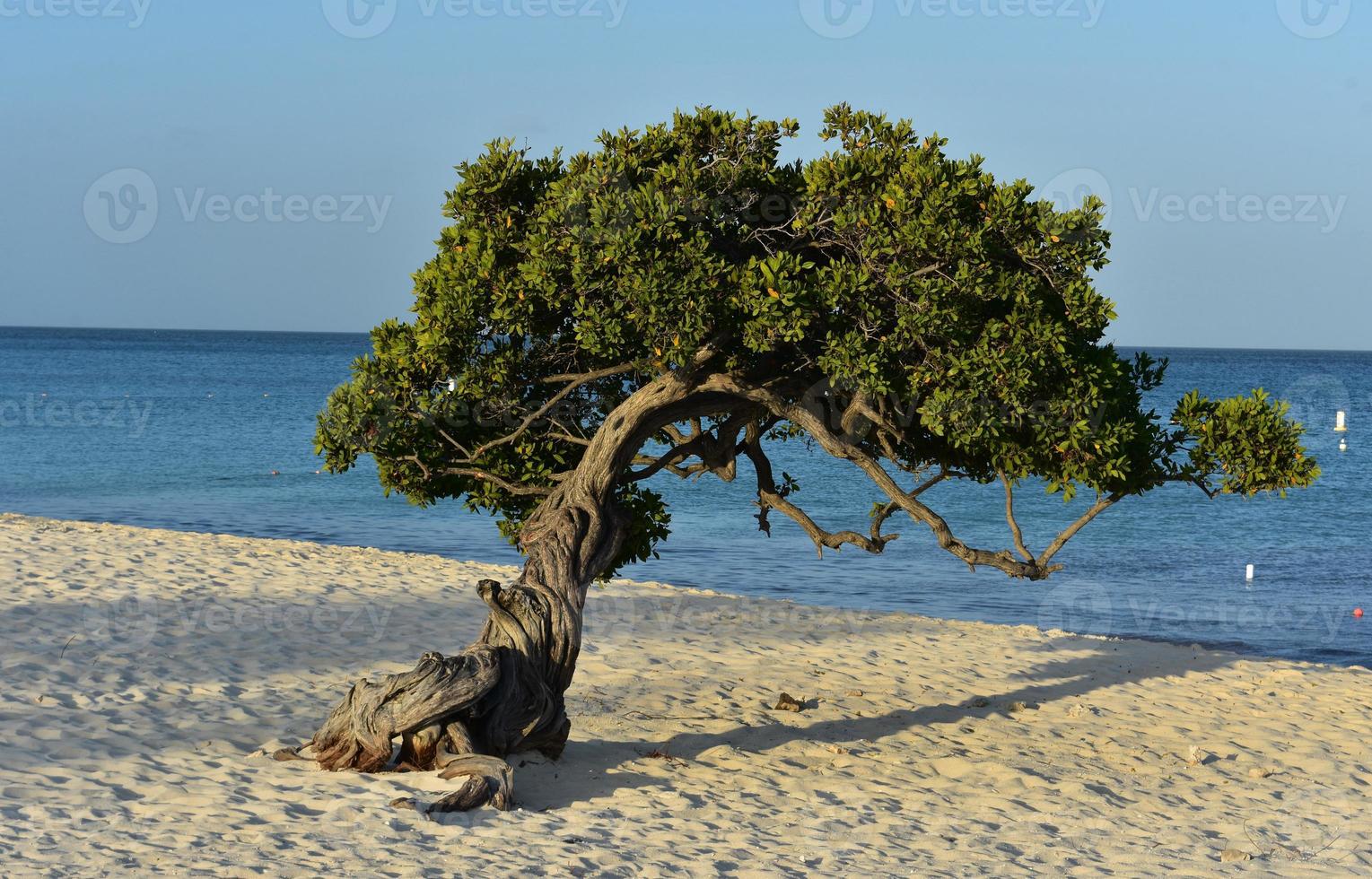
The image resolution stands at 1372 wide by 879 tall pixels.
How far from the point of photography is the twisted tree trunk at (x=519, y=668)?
9.87 meters

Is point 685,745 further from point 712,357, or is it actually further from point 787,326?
point 787,326

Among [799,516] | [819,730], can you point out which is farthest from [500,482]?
[819,730]

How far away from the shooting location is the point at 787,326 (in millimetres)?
9250

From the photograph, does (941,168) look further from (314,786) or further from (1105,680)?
(1105,680)

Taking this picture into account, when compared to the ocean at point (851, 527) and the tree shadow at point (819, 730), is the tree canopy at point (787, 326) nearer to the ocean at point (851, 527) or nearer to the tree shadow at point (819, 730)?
the tree shadow at point (819, 730)

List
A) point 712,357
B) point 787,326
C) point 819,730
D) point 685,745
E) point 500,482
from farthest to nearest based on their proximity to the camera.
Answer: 1. point 819,730
2. point 685,745
3. point 500,482
4. point 712,357
5. point 787,326

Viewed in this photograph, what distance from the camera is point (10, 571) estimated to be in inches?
722

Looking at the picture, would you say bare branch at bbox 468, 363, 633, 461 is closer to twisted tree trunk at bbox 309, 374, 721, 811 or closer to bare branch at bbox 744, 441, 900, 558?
twisted tree trunk at bbox 309, 374, 721, 811

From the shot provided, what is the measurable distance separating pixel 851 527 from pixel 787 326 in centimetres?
3208

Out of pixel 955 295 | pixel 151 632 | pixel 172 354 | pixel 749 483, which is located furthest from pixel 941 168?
pixel 172 354

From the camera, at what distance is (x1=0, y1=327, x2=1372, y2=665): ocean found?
25109 millimetres

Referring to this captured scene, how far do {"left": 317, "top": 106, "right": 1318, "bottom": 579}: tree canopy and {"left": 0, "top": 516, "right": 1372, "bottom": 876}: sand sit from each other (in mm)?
2409

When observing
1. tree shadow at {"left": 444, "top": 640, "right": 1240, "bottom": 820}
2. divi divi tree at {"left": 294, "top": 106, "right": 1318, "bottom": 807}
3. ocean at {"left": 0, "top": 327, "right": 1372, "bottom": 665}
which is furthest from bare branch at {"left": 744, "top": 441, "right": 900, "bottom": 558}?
ocean at {"left": 0, "top": 327, "right": 1372, "bottom": 665}

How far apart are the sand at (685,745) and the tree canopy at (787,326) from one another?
2409 mm
